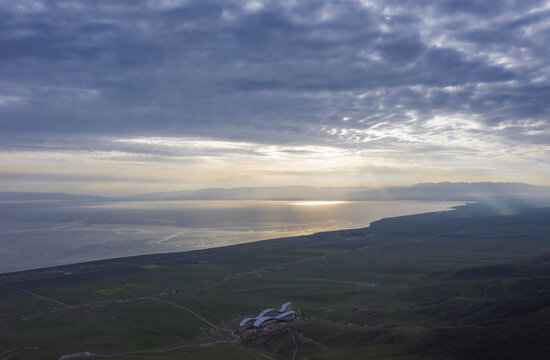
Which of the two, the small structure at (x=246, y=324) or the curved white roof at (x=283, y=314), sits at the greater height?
the curved white roof at (x=283, y=314)

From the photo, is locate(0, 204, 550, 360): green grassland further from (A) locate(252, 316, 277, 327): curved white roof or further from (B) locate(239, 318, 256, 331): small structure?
(A) locate(252, 316, 277, 327): curved white roof

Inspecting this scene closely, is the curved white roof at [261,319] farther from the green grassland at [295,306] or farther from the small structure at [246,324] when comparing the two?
the green grassland at [295,306]

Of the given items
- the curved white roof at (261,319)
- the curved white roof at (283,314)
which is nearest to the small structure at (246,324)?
the curved white roof at (261,319)

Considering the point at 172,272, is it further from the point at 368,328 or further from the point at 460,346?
the point at 460,346

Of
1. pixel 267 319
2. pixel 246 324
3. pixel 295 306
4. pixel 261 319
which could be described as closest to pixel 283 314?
pixel 267 319

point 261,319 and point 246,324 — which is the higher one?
point 261,319

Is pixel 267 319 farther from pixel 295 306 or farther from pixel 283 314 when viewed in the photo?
pixel 295 306

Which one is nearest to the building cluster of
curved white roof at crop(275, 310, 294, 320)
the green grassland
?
curved white roof at crop(275, 310, 294, 320)

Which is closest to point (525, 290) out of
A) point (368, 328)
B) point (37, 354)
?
point (368, 328)
